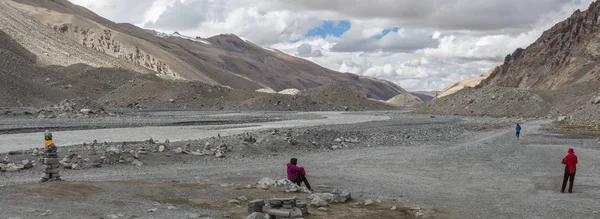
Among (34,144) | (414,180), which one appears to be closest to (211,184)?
(414,180)

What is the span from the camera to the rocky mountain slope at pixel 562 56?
490 ft

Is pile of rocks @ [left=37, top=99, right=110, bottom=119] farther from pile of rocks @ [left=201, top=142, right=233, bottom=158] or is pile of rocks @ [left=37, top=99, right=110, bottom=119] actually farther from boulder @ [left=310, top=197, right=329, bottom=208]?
boulder @ [left=310, top=197, right=329, bottom=208]

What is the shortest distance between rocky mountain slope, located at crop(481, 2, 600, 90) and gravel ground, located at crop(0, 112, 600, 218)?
11660cm

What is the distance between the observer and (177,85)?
393ft

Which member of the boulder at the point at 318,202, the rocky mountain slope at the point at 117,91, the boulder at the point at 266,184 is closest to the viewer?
the boulder at the point at 318,202

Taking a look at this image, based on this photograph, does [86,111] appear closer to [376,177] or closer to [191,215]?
[376,177]

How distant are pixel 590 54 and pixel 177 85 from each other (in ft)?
383

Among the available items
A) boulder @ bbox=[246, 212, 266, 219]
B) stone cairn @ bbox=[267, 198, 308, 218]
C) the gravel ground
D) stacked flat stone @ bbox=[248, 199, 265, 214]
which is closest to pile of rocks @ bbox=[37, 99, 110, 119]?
the gravel ground

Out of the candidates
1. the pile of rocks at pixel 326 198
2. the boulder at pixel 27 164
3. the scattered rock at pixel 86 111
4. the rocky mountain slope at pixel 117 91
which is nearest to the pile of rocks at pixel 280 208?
the pile of rocks at pixel 326 198

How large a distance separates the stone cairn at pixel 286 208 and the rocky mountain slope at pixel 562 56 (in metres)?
138

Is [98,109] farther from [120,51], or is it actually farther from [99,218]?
[120,51]

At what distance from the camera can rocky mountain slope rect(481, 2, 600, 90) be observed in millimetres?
149250

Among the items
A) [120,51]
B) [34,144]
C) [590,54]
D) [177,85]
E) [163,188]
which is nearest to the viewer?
[163,188]

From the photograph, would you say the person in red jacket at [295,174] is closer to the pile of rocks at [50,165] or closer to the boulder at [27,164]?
the pile of rocks at [50,165]
